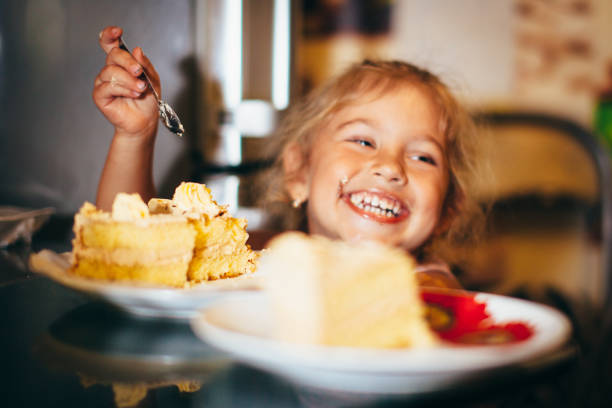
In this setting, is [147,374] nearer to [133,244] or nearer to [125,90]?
[133,244]

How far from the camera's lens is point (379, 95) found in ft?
2.77

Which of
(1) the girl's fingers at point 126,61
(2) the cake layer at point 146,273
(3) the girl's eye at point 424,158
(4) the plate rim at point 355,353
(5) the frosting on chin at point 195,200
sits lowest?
(2) the cake layer at point 146,273

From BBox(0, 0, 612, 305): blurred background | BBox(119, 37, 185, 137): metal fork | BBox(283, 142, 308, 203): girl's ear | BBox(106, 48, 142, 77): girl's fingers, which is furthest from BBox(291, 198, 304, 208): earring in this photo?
BBox(106, 48, 142, 77): girl's fingers

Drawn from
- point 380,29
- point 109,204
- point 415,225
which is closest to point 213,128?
point 415,225

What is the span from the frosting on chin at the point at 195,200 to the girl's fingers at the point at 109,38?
144 millimetres

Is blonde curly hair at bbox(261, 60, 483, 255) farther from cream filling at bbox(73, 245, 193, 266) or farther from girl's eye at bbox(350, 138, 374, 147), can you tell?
cream filling at bbox(73, 245, 193, 266)

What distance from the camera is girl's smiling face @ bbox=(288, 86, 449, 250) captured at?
0.73 meters

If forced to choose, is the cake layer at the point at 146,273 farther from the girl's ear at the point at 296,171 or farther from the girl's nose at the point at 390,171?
the girl's ear at the point at 296,171

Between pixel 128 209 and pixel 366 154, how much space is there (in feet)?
1.34

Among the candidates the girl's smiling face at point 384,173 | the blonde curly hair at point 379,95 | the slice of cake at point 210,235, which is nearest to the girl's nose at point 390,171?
the girl's smiling face at point 384,173

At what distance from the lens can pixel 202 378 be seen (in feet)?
1.07

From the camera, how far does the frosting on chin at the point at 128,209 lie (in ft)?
1.42

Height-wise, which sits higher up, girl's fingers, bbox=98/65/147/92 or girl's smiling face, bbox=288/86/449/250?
girl's fingers, bbox=98/65/147/92

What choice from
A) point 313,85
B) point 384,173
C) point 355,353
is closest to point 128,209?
point 355,353
